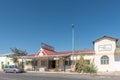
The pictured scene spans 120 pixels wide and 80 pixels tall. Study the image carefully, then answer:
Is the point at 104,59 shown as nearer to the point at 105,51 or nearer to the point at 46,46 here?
the point at 105,51

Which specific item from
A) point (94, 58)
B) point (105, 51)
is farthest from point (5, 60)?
point (105, 51)

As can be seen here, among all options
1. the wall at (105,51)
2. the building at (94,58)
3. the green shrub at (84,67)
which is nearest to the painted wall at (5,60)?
the building at (94,58)

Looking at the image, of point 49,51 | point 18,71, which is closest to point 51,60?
point 49,51

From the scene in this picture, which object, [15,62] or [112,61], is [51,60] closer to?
[15,62]

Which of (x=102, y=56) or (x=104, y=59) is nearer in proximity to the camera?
(x=104, y=59)

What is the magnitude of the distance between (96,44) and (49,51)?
49.5 ft

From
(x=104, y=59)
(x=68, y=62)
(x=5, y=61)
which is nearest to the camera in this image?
(x=104, y=59)

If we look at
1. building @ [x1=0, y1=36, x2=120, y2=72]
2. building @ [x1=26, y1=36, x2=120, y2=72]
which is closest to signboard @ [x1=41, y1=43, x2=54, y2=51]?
Answer: building @ [x1=0, y1=36, x2=120, y2=72]

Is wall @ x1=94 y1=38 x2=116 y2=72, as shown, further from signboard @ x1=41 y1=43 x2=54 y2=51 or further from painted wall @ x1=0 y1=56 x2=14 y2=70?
painted wall @ x1=0 y1=56 x2=14 y2=70

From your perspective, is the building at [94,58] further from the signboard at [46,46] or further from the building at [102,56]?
the signboard at [46,46]

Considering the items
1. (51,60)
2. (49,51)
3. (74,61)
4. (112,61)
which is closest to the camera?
(112,61)

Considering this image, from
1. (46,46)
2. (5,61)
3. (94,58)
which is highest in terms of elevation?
(46,46)

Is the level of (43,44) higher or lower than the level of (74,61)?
higher

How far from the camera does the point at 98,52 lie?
44.7 m
